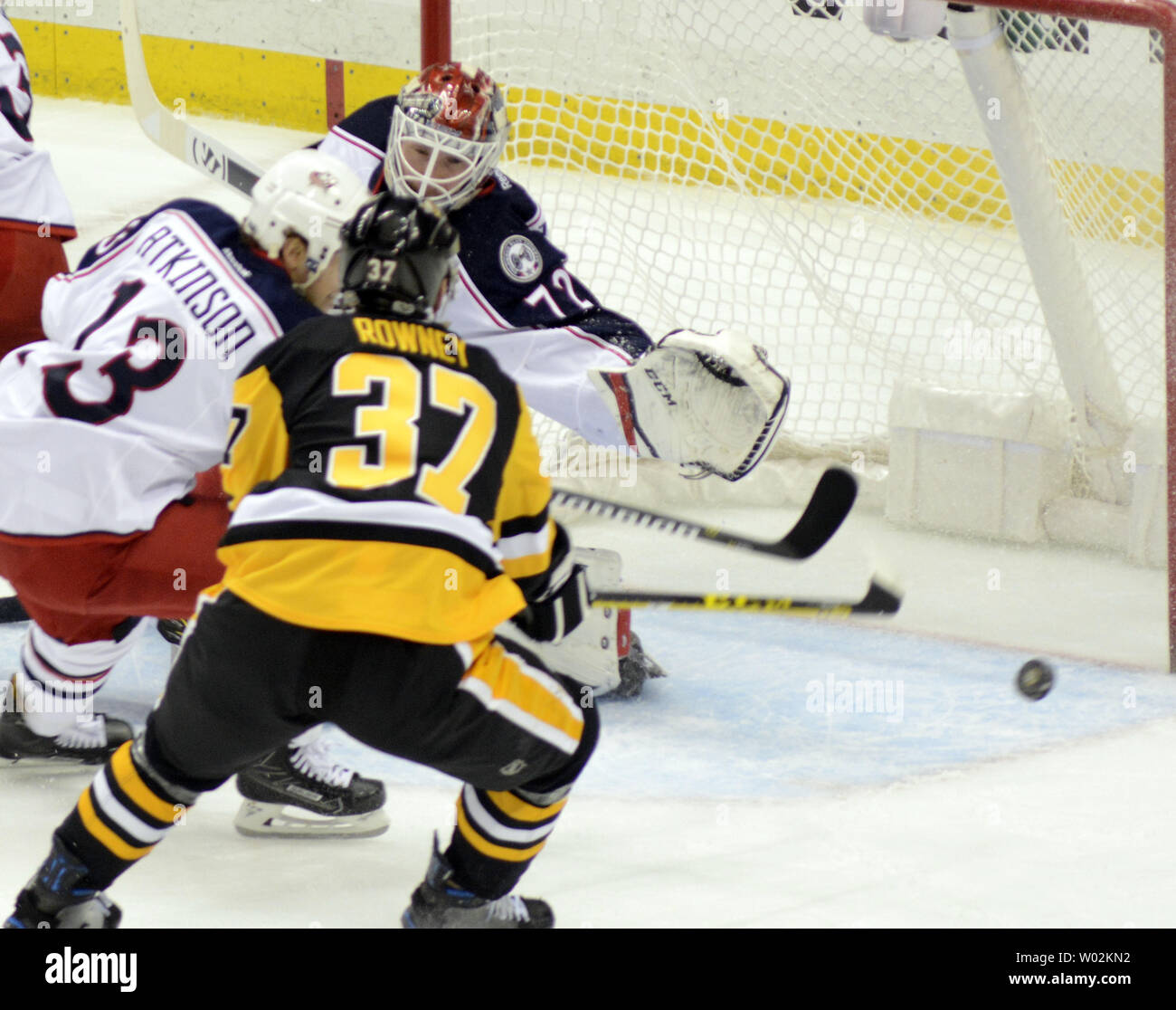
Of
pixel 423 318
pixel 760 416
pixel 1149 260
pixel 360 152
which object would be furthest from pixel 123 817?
pixel 1149 260

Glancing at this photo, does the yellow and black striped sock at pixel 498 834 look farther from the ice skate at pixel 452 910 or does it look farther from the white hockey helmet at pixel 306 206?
the white hockey helmet at pixel 306 206

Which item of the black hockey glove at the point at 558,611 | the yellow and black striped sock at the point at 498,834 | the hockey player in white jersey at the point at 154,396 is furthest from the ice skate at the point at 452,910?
the hockey player in white jersey at the point at 154,396

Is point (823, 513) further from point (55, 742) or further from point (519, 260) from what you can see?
point (55, 742)

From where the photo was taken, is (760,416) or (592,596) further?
(760,416)

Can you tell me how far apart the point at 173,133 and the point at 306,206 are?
131 centimetres

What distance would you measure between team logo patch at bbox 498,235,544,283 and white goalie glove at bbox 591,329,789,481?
0.30m

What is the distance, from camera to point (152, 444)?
2.55 m

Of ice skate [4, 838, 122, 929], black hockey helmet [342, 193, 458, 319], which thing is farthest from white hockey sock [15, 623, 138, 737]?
black hockey helmet [342, 193, 458, 319]

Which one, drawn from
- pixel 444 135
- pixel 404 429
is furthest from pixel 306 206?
pixel 404 429

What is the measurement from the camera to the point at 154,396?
251 centimetres

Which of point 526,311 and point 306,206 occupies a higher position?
point 306,206

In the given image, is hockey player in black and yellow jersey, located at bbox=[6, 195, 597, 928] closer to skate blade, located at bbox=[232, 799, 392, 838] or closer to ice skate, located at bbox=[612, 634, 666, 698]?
skate blade, located at bbox=[232, 799, 392, 838]

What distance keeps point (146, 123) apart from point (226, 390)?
1305mm

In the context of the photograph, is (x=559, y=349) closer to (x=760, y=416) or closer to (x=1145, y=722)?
(x=760, y=416)
